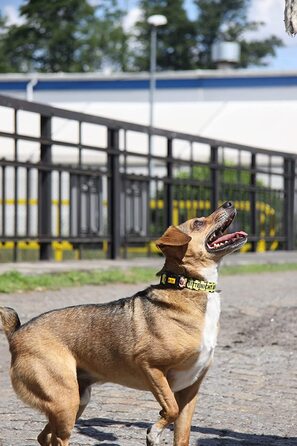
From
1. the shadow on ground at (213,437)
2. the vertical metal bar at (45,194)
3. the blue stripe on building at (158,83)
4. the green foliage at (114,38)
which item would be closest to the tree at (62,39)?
the green foliage at (114,38)

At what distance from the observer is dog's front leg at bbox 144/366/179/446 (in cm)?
508

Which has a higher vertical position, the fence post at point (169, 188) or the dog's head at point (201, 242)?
the fence post at point (169, 188)

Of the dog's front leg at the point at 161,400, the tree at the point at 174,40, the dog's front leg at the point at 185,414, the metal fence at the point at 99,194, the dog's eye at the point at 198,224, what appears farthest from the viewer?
the tree at the point at 174,40

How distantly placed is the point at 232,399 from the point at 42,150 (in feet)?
30.5

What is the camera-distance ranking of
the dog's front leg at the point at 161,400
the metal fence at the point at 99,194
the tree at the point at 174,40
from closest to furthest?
1. the dog's front leg at the point at 161,400
2. the metal fence at the point at 99,194
3. the tree at the point at 174,40

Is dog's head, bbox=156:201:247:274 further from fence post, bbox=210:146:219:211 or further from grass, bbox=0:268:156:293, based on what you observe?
fence post, bbox=210:146:219:211

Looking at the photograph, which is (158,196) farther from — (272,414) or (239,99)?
(239,99)

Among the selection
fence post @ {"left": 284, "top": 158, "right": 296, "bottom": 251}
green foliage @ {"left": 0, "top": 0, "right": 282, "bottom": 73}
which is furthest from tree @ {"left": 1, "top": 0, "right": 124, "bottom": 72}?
fence post @ {"left": 284, "top": 158, "right": 296, "bottom": 251}

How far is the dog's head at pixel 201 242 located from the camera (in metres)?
5.35

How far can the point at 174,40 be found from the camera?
316ft

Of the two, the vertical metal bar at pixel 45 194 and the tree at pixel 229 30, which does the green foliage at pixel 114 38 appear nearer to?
the tree at pixel 229 30

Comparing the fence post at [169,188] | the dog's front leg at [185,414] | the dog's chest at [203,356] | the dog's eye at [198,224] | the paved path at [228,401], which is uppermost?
the fence post at [169,188]

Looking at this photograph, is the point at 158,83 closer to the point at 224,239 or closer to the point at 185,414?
→ the point at 224,239

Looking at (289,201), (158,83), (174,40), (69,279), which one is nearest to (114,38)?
(174,40)
